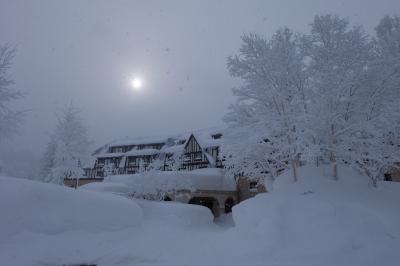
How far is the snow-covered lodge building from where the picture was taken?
28672 mm

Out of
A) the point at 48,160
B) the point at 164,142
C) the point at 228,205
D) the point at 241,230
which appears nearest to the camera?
the point at 241,230

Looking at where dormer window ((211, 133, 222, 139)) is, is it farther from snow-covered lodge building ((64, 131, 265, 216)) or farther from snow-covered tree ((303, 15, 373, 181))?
snow-covered tree ((303, 15, 373, 181))

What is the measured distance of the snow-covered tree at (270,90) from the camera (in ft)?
46.0

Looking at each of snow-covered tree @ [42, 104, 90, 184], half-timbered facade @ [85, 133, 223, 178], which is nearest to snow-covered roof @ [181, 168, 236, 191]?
half-timbered facade @ [85, 133, 223, 178]

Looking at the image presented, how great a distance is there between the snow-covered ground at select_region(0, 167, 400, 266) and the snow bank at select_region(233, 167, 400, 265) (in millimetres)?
28

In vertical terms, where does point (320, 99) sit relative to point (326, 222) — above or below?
above

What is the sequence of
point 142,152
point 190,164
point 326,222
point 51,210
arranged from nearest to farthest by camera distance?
point 326,222 → point 51,210 → point 190,164 → point 142,152

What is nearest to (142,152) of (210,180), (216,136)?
(216,136)

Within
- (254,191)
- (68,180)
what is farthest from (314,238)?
(68,180)

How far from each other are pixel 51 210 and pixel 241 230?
7468mm

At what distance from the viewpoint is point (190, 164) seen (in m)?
36.0

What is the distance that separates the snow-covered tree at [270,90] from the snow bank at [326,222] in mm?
2401

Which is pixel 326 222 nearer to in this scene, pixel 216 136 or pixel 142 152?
pixel 216 136

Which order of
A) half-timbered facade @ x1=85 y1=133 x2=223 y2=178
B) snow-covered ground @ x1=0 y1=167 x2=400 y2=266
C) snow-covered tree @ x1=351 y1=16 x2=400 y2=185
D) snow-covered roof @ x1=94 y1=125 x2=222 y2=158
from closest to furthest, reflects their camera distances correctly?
1. snow-covered ground @ x1=0 y1=167 x2=400 y2=266
2. snow-covered tree @ x1=351 y1=16 x2=400 y2=185
3. half-timbered facade @ x1=85 y1=133 x2=223 y2=178
4. snow-covered roof @ x1=94 y1=125 x2=222 y2=158
